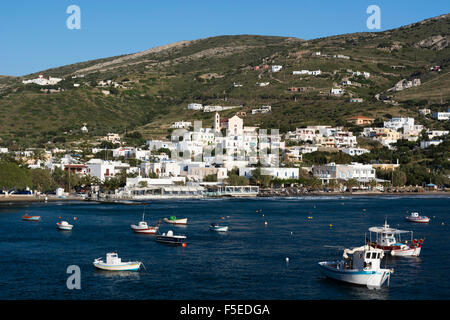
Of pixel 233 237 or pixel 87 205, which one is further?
pixel 87 205

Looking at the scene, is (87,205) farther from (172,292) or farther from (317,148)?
(317,148)

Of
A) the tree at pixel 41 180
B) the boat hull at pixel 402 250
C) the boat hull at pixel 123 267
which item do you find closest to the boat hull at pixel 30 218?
the boat hull at pixel 123 267

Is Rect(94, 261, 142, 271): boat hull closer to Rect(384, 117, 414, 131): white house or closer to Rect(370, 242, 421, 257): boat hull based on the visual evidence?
Rect(370, 242, 421, 257): boat hull

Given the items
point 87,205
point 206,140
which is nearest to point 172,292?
point 87,205

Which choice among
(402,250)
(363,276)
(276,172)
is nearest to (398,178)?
(276,172)

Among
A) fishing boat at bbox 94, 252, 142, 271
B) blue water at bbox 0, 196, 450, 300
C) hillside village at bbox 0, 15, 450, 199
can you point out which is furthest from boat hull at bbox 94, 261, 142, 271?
hillside village at bbox 0, 15, 450, 199

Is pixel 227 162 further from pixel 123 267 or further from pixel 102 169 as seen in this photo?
pixel 123 267
